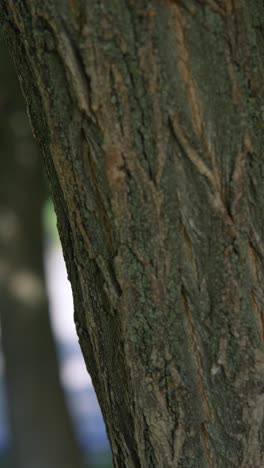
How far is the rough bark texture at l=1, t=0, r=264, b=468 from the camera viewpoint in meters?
1.86

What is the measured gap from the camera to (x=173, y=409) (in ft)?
6.70

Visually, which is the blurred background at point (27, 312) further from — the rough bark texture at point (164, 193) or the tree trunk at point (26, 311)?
the rough bark texture at point (164, 193)

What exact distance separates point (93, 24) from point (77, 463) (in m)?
6.83

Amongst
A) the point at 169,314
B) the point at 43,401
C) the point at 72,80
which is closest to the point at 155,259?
the point at 169,314

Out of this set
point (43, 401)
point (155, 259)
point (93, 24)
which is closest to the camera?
point (93, 24)

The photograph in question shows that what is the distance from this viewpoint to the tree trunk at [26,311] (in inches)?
299

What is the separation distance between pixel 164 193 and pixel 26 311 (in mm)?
6038

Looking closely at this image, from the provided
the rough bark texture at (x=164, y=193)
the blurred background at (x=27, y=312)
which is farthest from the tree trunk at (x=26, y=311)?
the rough bark texture at (x=164, y=193)

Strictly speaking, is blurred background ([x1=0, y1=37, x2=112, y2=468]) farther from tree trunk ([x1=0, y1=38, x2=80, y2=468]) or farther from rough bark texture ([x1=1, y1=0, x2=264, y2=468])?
rough bark texture ([x1=1, y1=0, x2=264, y2=468])

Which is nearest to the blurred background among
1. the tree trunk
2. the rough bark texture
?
the tree trunk

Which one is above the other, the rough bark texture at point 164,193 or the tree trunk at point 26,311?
the tree trunk at point 26,311

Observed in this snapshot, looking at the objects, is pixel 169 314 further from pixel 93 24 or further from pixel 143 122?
pixel 93 24

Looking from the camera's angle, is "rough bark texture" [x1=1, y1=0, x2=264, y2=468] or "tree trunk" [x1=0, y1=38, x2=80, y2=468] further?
"tree trunk" [x1=0, y1=38, x2=80, y2=468]

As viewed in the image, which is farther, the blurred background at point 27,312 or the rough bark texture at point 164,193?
the blurred background at point 27,312
